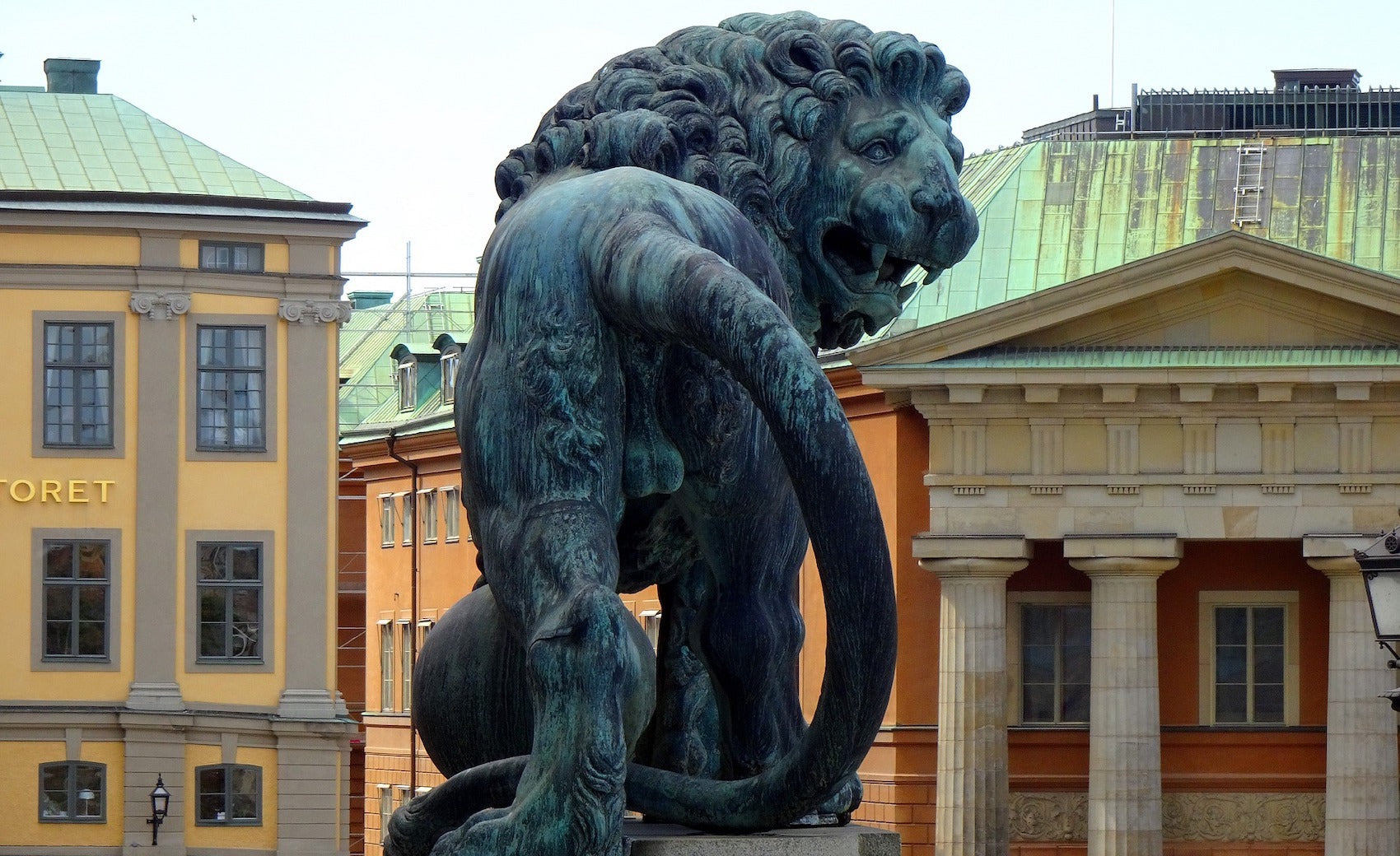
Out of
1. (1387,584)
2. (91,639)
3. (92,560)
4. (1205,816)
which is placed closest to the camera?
(1387,584)

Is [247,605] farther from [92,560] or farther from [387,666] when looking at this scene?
[387,666]

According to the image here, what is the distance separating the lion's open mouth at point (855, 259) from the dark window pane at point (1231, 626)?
38861 millimetres

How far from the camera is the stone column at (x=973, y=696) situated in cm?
4006

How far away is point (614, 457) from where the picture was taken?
11.2ft

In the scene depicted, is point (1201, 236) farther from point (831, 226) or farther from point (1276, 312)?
point (831, 226)

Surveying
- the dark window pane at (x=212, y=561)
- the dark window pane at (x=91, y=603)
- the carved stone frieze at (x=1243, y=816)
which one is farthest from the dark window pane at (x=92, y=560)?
Answer: the carved stone frieze at (x=1243, y=816)

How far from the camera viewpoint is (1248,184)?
42.8 meters

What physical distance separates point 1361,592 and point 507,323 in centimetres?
3771

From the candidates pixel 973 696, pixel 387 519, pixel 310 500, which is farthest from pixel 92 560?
pixel 973 696

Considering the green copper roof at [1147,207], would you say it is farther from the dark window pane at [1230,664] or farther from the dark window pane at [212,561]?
the dark window pane at [212,561]

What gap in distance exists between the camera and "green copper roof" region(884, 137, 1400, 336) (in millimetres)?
42188

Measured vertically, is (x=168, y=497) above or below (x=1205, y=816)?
above

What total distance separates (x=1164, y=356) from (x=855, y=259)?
36.9m

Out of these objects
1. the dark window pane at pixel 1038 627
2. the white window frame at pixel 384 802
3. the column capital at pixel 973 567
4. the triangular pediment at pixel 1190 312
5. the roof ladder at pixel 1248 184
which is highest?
the roof ladder at pixel 1248 184
